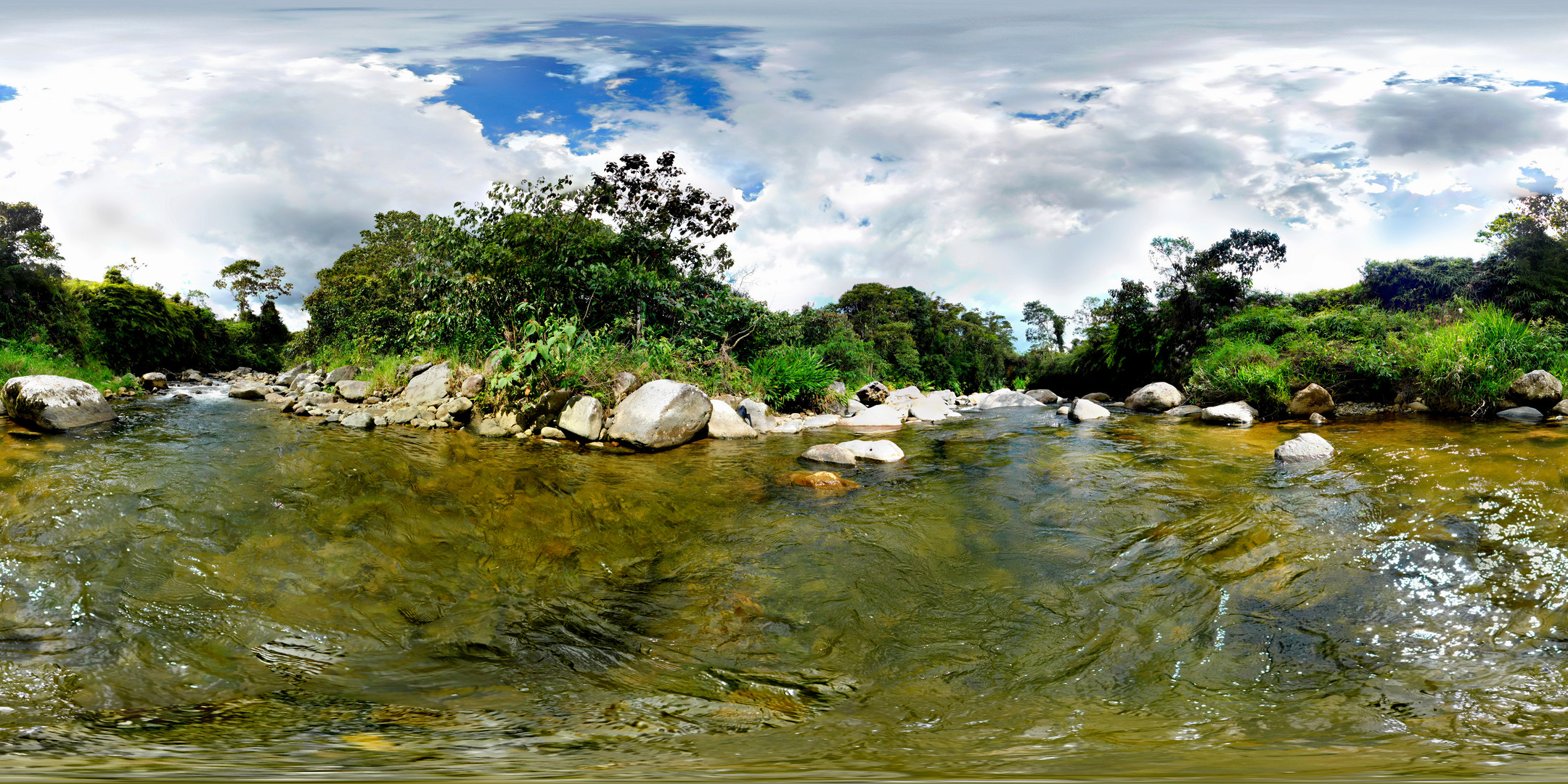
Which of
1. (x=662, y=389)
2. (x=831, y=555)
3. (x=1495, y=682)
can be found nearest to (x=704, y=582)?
(x=831, y=555)

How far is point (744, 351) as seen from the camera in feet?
52.1

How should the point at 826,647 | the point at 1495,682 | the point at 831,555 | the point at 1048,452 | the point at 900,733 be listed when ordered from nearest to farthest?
the point at 900,733, the point at 1495,682, the point at 826,647, the point at 831,555, the point at 1048,452

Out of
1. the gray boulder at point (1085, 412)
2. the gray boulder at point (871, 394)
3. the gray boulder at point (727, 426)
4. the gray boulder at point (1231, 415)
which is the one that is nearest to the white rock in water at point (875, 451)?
the gray boulder at point (727, 426)

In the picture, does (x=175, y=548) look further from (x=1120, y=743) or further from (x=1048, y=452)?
(x=1048, y=452)

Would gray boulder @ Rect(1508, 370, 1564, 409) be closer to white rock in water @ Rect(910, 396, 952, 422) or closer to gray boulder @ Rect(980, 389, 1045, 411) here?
white rock in water @ Rect(910, 396, 952, 422)

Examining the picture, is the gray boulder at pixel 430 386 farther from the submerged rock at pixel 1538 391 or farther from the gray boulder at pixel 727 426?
the submerged rock at pixel 1538 391

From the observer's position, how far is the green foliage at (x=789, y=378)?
14.0 meters

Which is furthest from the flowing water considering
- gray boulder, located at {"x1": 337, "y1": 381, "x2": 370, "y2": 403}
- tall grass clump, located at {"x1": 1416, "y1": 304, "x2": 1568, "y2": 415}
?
gray boulder, located at {"x1": 337, "y1": 381, "x2": 370, "y2": 403}

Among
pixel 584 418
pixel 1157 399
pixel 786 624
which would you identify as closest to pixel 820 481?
pixel 786 624

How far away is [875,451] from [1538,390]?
10.3 metres

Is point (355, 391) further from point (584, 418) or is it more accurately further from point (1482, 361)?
point (1482, 361)

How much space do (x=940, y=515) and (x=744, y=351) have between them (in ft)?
34.5

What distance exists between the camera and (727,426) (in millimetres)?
11000

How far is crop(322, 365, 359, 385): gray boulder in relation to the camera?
774 inches
